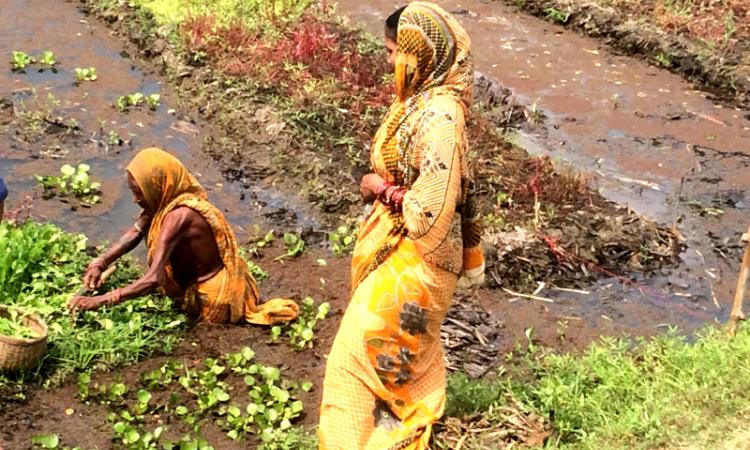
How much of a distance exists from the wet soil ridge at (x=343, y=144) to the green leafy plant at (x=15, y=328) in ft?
8.41

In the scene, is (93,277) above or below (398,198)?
below

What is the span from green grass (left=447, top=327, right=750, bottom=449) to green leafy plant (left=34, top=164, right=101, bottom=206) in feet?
11.9

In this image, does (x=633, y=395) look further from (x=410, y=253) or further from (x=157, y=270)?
(x=157, y=270)

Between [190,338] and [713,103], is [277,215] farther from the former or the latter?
[713,103]

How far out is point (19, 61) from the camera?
9039 millimetres

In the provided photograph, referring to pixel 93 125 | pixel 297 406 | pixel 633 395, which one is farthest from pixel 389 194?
pixel 93 125

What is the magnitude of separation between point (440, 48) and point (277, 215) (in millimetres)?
3604

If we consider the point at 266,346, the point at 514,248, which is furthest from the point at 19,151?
the point at 514,248

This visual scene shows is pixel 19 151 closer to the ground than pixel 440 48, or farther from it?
closer to the ground

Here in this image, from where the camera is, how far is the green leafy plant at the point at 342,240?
6402 millimetres

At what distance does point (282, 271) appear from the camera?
20.1ft

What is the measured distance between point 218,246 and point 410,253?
72.1 inches

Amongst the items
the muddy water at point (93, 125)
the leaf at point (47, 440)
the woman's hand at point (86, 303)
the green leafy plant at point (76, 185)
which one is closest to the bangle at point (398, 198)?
the leaf at point (47, 440)

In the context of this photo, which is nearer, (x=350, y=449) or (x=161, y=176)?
(x=350, y=449)
